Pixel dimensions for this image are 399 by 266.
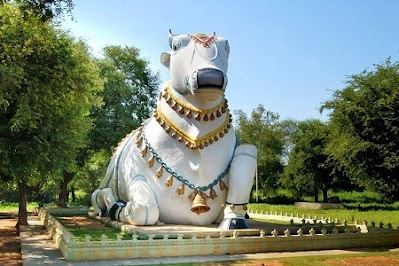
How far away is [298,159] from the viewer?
3962 centimetres

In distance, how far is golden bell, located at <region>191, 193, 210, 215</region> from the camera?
13477mm

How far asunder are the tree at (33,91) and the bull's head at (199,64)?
4745 millimetres

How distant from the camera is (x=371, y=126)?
18.7 metres

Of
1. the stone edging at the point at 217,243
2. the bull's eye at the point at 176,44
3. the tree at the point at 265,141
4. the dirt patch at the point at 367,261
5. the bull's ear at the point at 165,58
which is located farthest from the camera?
the tree at the point at 265,141

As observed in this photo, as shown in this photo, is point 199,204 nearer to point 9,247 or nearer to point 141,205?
point 141,205

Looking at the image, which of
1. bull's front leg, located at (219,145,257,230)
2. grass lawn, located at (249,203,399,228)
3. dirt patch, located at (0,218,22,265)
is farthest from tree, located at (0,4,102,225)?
grass lawn, located at (249,203,399,228)

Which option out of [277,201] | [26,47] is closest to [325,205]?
[277,201]

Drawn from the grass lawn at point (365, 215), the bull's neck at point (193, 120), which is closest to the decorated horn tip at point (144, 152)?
the bull's neck at point (193, 120)

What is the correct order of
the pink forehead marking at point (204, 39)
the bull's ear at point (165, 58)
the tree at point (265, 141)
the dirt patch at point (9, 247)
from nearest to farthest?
the dirt patch at point (9, 247), the pink forehead marking at point (204, 39), the bull's ear at point (165, 58), the tree at point (265, 141)

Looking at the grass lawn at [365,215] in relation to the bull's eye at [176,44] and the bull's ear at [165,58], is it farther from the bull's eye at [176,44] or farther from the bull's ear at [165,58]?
the bull's eye at [176,44]

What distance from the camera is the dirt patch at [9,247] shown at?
12.5 m

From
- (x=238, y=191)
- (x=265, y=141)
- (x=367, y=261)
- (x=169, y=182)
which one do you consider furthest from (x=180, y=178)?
(x=265, y=141)

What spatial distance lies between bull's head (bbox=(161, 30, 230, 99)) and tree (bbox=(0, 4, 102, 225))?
4.75 m

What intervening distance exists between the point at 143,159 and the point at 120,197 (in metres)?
2.69
